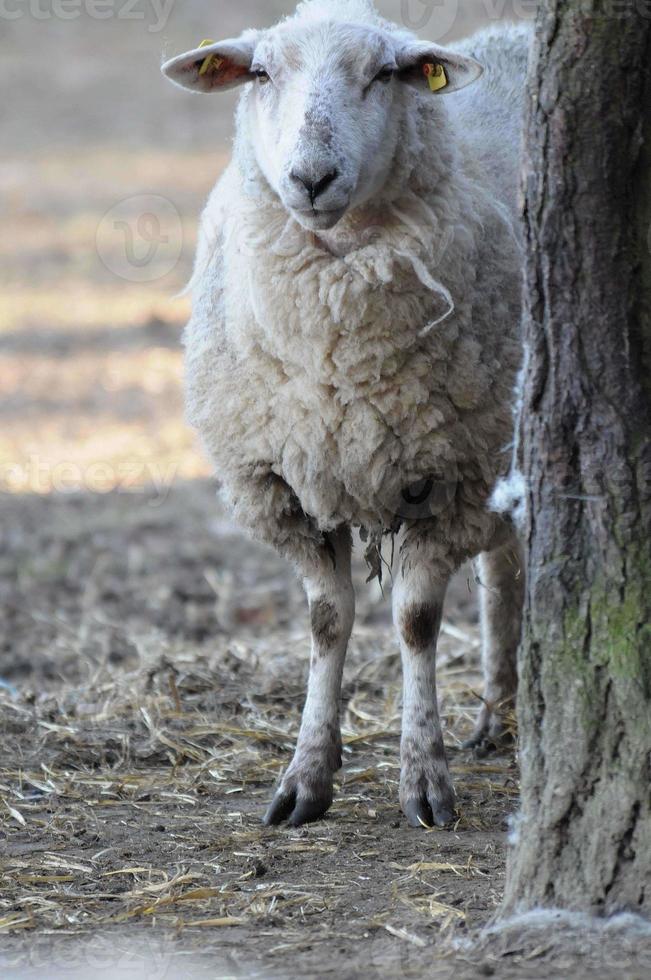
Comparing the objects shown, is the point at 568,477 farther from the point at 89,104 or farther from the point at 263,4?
the point at 263,4

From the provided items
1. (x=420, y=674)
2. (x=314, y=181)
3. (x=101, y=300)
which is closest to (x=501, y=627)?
(x=420, y=674)

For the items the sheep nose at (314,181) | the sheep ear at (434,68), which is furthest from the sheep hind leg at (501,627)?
the sheep nose at (314,181)

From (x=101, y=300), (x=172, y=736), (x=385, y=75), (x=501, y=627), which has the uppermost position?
(x=385, y=75)

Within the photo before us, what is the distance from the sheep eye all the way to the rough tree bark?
1079 millimetres

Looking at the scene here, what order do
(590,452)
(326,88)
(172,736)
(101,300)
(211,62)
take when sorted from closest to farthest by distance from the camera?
1. (590,452)
2. (326,88)
3. (211,62)
4. (172,736)
5. (101,300)

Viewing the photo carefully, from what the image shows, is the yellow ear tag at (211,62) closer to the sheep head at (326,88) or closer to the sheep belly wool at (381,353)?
the sheep head at (326,88)

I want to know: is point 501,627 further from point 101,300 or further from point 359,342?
point 101,300

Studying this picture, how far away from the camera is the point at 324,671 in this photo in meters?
4.23

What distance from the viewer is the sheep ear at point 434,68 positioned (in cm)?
389

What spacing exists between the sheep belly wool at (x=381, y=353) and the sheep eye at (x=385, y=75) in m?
0.14

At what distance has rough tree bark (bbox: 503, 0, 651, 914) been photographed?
2764 mm

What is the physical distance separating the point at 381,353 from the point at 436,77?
79 cm

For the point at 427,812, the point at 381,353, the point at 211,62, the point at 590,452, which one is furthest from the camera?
the point at 211,62

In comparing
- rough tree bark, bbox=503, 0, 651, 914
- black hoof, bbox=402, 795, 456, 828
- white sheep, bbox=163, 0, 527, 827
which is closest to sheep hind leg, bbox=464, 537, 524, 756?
white sheep, bbox=163, 0, 527, 827
